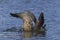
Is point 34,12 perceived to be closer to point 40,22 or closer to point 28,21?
point 28,21

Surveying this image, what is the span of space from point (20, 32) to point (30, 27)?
1.27ft

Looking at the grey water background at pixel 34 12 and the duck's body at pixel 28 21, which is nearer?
the grey water background at pixel 34 12

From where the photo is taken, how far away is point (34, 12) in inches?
861

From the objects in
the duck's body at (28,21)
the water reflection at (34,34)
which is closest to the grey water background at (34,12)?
the water reflection at (34,34)

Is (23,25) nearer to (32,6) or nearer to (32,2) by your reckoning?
(32,6)

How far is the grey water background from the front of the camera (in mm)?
16953

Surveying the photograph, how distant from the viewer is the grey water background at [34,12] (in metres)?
17.0

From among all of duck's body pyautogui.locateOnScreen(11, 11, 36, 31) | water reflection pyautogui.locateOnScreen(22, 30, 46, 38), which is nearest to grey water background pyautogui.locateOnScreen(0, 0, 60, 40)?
water reflection pyautogui.locateOnScreen(22, 30, 46, 38)

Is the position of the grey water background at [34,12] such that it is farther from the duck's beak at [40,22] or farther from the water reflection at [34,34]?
the duck's beak at [40,22]

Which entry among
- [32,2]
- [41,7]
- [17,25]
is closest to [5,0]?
[32,2]

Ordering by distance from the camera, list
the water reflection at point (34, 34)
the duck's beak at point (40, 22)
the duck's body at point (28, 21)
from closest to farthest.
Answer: the water reflection at point (34, 34), the duck's beak at point (40, 22), the duck's body at point (28, 21)

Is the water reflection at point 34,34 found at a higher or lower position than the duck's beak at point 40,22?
lower

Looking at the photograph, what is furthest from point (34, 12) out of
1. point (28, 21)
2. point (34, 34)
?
point (34, 34)

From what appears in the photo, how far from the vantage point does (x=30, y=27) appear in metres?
17.4
